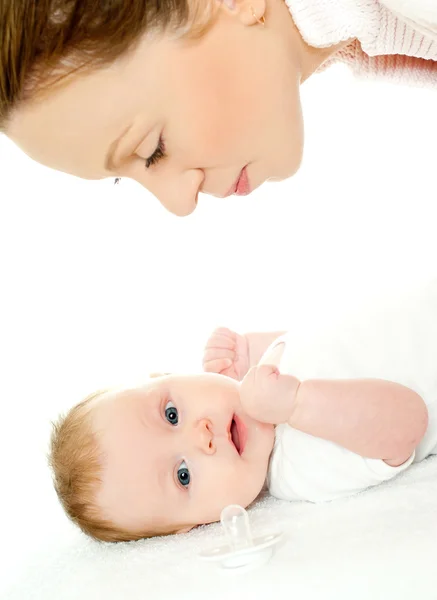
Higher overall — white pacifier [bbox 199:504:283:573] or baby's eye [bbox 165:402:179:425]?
baby's eye [bbox 165:402:179:425]

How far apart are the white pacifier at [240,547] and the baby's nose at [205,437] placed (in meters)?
0.16

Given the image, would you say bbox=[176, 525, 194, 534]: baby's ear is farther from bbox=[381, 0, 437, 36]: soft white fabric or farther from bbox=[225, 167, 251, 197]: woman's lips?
bbox=[381, 0, 437, 36]: soft white fabric

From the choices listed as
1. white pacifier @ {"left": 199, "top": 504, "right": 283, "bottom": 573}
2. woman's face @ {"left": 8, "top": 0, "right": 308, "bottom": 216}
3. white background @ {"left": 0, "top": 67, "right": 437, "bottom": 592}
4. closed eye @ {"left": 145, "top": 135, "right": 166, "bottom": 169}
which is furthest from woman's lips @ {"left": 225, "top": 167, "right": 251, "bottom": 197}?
Result: white background @ {"left": 0, "top": 67, "right": 437, "bottom": 592}

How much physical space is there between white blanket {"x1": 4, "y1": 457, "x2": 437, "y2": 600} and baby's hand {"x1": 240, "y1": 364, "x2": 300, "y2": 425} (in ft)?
0.58

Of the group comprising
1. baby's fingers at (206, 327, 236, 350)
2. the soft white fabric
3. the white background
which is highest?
the soft white fabric

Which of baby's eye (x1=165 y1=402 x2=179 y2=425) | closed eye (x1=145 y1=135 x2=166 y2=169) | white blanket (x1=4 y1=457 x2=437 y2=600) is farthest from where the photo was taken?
baby's eye (x1=165 y1=402 x2=179 y2=425)

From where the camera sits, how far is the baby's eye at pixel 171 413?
1541mm

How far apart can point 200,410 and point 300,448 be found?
194 millimetres

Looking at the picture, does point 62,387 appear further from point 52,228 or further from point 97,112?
point 97,112

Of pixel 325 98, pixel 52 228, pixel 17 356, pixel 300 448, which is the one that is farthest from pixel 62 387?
pixel 325 98

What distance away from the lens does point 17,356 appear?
224 cm

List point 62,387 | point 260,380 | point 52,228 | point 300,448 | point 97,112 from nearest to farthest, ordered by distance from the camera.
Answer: point 97,112, point 260,380, point 300,448, point 62,387, point 52,228

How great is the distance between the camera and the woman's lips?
1.43m

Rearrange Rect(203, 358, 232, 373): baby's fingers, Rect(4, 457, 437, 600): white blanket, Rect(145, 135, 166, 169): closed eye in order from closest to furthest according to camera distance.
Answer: Rect(4, 457, 437, 600): white blanket, Rect(145, 135, 166, 169): closed eye, Rect(203, 358, 232, 373): baby's fingers
